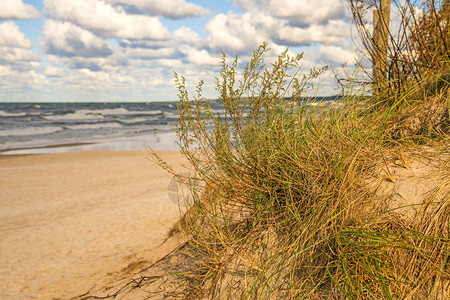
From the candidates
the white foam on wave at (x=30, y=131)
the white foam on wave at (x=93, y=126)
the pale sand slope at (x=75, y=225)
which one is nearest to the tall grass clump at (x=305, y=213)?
the pale sand slope at (x=75, y=225)

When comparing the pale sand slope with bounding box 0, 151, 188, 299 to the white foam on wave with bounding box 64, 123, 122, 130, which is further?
the white foam on wave with bounding box 64, 123, 122, 130

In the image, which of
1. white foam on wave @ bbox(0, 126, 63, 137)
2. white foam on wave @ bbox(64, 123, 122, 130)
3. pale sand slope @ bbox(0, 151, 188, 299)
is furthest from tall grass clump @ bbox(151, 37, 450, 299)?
white foam on wave @ bbox(64, 123, 122, 130)

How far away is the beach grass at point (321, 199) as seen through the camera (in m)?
2.09

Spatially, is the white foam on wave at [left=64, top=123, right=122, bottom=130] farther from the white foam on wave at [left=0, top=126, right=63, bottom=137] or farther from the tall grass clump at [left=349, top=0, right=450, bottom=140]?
the tall grass clump at [left=349, top=0, right=450, bottom=140]

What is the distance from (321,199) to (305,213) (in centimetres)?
15

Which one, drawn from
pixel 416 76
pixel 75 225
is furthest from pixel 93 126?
pixel 416 76

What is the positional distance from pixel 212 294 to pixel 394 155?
1820 mm

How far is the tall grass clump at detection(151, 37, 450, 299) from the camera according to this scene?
6.84 ft

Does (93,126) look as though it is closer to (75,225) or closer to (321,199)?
(75,225)

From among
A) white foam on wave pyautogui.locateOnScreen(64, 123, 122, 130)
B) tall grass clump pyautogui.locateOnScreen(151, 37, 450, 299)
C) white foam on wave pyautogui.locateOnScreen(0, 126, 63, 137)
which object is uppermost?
tall grass clump pyautogui.locateOnScreen(151, 37, 450, 299)

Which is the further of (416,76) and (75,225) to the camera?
(75,225)

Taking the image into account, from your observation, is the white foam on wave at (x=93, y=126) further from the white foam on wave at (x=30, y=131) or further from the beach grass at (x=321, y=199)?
the beach grass at (x=321, y=199)

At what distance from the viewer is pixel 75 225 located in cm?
595

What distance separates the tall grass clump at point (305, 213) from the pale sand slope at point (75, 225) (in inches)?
42.3
